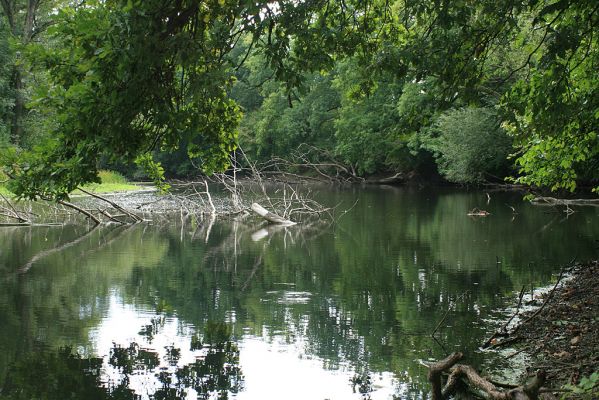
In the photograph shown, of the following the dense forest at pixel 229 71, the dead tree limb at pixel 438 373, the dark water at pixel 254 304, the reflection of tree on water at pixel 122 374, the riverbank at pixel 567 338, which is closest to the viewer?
the dense forest at pixel 229 71

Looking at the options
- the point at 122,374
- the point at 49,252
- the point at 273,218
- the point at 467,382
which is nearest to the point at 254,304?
the point at 122,374

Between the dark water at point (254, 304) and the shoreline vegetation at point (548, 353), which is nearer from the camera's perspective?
the shoreline vegetation at point (548, 353)


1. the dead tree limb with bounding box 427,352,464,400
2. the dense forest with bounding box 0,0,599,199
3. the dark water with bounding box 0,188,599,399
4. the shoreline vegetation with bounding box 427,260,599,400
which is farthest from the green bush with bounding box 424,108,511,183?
the dead tree limb with bounding box 427,352,464,400

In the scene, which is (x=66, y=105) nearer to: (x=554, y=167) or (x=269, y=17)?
(x=269, y=17)

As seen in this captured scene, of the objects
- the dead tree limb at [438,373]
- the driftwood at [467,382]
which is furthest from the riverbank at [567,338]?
the dead tree limb at [438,373]

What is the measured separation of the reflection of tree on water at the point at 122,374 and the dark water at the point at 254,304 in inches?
1.0

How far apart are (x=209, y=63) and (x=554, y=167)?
9.10 m

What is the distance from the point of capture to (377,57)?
975 centimetres

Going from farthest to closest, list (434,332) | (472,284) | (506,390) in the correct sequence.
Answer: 1. (472,284)
2. (434,332)
3. (506,390)

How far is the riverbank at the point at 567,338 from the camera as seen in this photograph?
7258 millimetres

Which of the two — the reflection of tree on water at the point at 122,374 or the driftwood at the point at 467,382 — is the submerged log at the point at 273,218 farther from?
the driftwood at the point at 467,382

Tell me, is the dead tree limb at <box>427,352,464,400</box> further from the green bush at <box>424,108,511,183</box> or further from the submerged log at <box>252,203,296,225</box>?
the green bush at <box>424,108,511,183</box>

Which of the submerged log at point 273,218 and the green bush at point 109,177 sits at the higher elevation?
the green bush at point 109,177

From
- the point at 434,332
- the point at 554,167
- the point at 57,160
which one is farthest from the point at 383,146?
the point at 57,160
